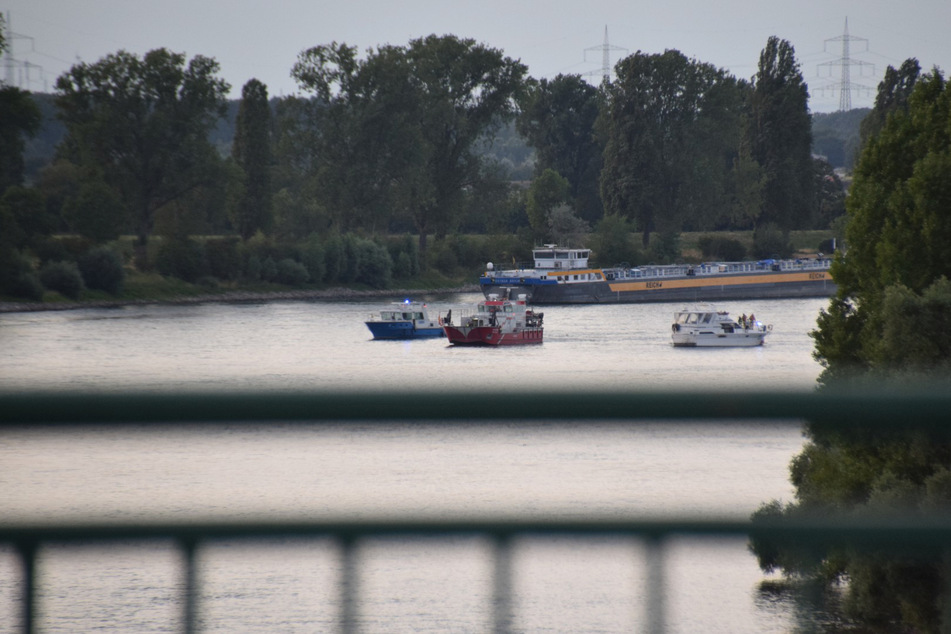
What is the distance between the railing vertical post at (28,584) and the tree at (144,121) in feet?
208

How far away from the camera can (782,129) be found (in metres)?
72.6

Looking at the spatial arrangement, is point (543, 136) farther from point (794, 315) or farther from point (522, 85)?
point (794, 315)

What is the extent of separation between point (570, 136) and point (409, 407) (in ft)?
294

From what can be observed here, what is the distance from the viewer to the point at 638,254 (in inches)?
2901

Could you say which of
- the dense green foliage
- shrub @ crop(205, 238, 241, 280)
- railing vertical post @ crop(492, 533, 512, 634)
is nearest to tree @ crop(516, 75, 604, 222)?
shrub @ crop(205, 238, 241, 280)

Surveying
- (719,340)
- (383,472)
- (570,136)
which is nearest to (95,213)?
(719,340)

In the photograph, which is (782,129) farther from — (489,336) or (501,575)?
(501,575)

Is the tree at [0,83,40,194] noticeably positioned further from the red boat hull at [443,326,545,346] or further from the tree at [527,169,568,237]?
the tree at [527,169,568,237]

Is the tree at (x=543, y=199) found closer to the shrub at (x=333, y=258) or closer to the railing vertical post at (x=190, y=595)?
the shrub at (x=333, y=258)

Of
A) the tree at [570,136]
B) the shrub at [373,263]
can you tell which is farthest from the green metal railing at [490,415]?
the tree at [570,136]

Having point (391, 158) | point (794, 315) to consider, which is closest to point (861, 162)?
point (794, 315)

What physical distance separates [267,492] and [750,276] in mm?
54044

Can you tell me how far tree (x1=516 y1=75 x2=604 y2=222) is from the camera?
8900cm

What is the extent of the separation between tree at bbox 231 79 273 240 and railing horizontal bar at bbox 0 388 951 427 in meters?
65.8
